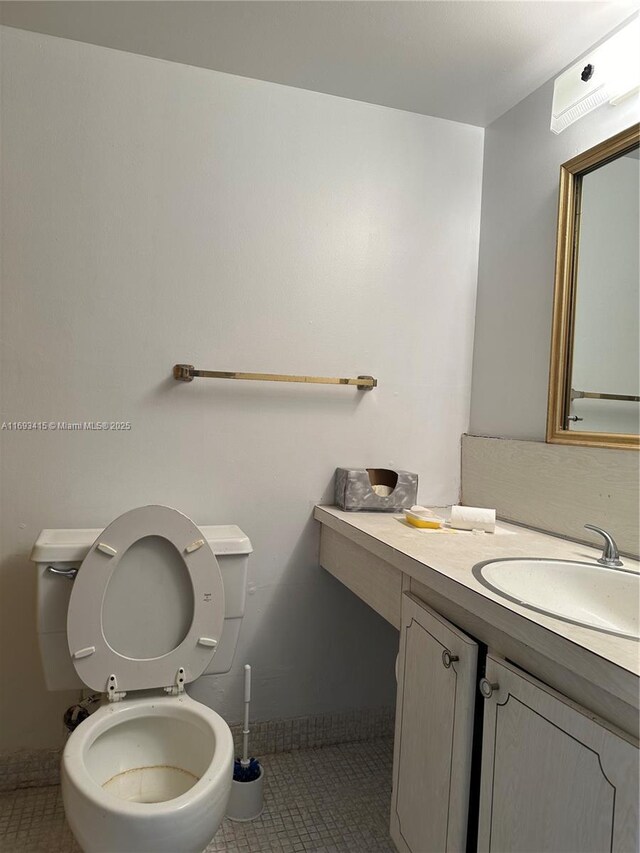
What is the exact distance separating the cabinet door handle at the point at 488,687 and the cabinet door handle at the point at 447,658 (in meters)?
0.08

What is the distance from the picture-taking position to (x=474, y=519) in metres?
1.65

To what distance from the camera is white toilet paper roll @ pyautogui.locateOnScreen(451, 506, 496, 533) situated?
5.41ft

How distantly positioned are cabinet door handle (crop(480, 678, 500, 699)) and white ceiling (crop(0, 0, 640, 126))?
154 cm

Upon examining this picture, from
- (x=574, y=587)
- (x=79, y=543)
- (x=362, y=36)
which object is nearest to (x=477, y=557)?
(x=574, y=587)

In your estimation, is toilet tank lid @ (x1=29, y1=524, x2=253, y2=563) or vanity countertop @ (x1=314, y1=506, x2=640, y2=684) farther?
toilet tank lid @ (x1=29, y1=524, x2=253, y2=563)

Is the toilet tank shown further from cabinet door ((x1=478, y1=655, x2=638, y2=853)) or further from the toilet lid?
cabinet door ((x1=478, y1=655, x2=638, y2=853))

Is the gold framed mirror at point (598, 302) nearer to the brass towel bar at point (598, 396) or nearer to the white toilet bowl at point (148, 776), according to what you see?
the brass towel bar at point (598, 396)

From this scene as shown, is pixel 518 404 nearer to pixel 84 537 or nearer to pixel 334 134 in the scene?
pixel 334 134

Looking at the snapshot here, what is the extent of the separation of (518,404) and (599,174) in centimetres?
68

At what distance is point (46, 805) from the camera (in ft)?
5.46

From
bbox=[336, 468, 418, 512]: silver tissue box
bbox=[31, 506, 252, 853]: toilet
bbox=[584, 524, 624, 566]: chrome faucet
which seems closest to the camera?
bbox=[584, 524, 624, 566]: chrome faucet

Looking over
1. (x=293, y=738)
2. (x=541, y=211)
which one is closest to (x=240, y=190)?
(x=541, y=211)

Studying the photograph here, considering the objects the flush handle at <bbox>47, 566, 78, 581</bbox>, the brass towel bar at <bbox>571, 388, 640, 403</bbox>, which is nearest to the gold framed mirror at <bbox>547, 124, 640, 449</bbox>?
the brass towel bar at <bbox>571, 388, 640, 403</bbox>

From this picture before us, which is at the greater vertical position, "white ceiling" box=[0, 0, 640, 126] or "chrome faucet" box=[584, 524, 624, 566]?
"white ceiling" box=[0, 0, 640, 126]
